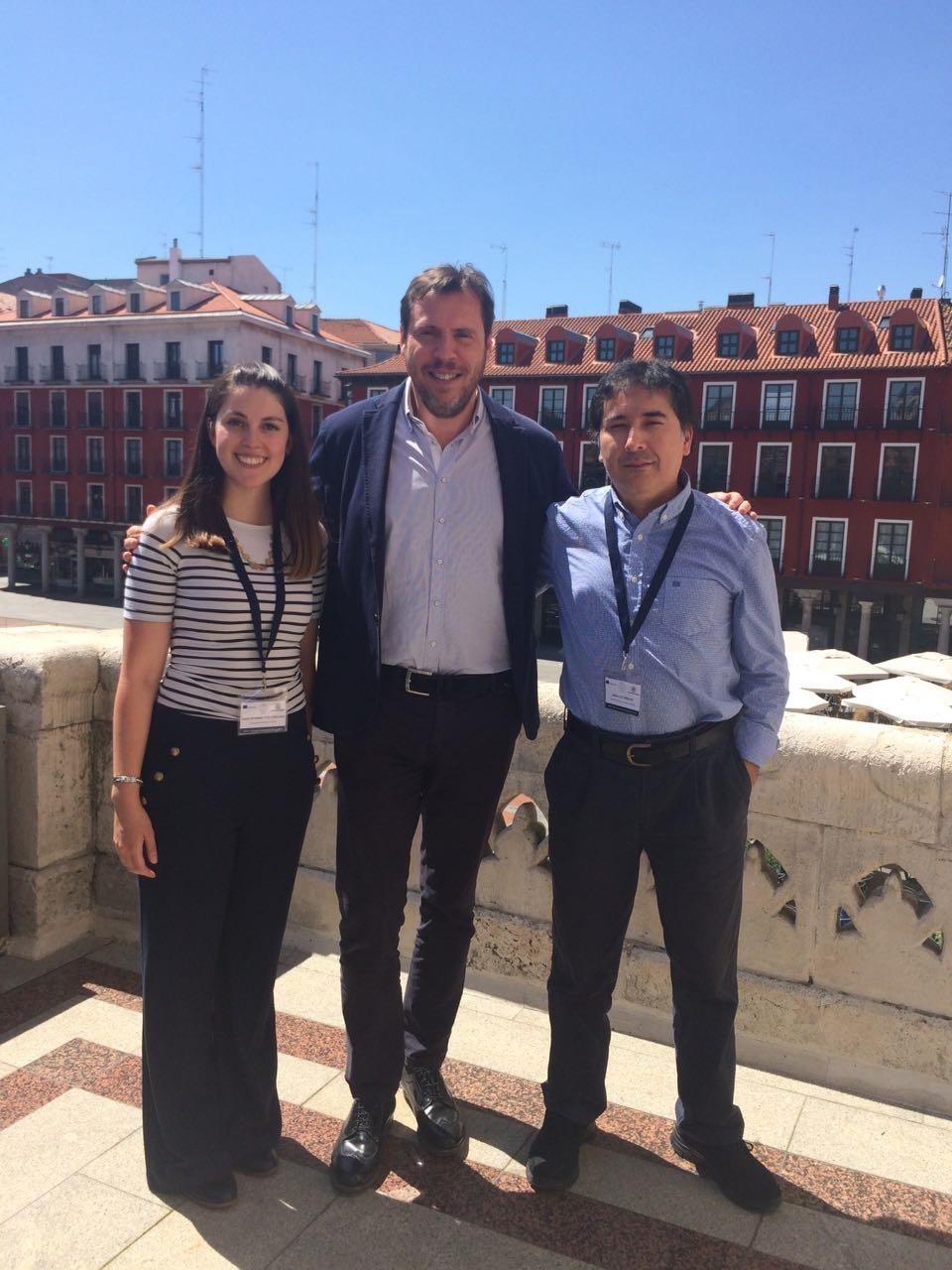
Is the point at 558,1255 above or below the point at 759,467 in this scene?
below

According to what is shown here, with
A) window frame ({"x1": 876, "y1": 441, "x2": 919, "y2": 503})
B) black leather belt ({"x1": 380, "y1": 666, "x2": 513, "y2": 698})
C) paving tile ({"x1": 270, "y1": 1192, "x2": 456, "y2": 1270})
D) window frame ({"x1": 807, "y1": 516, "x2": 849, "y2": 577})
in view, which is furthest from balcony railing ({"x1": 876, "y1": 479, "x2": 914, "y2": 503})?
paving tile ({"x1": 270, "y1": 1192, "x2": 456, "y2": 1270})

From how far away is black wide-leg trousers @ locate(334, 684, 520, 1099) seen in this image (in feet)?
8.13

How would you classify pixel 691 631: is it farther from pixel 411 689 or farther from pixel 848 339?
pixel 848 339

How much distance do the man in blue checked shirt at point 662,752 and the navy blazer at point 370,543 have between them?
13 centimetres

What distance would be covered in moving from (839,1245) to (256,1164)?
1.32m

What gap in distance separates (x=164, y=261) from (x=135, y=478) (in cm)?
1123

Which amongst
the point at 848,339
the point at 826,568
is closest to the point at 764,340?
the point at 848,339

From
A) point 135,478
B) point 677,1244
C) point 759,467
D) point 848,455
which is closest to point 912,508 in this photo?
point 848,455

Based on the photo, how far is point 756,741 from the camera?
7.85 feet

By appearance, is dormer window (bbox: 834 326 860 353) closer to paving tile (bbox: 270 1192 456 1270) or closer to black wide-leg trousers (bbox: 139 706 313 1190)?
black wide-leg trousers (bbox: 139 706 313 1190)

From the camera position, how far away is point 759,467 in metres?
33.5

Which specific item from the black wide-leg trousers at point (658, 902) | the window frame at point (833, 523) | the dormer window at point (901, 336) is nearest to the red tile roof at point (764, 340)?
the dormer window at point (901, 336)

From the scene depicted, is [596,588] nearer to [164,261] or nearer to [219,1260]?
[219,1260]

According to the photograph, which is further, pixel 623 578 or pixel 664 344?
pixel 664 344
